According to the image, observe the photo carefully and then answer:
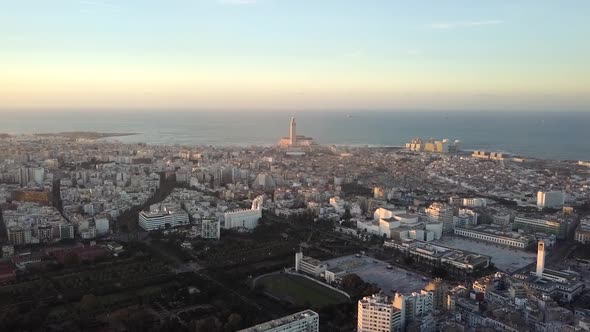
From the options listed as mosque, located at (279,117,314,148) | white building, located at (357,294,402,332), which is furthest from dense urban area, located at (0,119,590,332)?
mosque, located at (279,117,314,148)

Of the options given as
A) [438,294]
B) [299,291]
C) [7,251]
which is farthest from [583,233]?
[7,251]

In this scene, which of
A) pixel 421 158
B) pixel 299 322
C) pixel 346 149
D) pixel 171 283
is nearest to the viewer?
pixel 299 322

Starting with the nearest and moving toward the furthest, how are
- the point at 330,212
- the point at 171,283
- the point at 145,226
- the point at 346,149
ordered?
1. the point at 171,283
2. the point at 145,226
3. the point at 330,212
4. the point at 346,149

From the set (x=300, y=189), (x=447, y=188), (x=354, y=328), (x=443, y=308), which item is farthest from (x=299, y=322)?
(x=447, y=188)

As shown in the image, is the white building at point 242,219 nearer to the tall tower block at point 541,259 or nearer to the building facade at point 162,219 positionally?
the building facade at point 162,219

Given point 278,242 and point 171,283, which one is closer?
point 171,283

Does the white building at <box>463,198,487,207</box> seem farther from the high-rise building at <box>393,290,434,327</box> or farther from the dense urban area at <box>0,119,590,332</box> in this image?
the high-rise building at <box>393,290,434,327</box>

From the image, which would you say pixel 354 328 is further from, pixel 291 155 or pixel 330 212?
pixel 291 155
